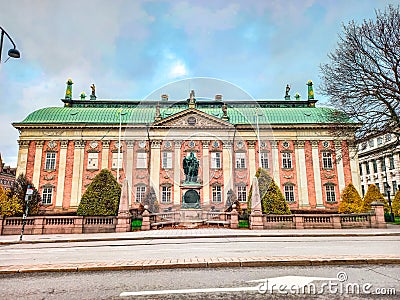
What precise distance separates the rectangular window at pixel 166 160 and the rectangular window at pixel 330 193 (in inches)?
985

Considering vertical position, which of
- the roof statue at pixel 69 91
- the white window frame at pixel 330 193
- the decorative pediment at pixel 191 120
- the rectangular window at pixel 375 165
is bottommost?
the white window frame at pixel 330 193

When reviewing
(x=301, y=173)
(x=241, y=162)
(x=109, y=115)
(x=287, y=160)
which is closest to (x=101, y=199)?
(x=241, y=162)

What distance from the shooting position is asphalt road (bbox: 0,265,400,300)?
18.2 feet

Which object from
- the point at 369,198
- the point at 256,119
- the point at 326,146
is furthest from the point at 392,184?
the point at 256,119

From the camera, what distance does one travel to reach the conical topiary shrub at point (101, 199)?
25.3m

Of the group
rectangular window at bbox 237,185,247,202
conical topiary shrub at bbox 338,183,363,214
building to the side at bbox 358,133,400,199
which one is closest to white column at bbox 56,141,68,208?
rectangular window at bbox 237,185,247,202

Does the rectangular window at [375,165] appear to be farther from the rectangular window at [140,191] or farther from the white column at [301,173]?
the rectangular window at [140,191]

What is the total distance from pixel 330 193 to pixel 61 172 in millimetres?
42463

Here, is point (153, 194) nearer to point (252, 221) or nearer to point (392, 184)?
point (252, 221)

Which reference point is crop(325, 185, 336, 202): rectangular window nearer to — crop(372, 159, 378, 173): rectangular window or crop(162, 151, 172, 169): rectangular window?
crop(162, 151, 172, 169): rectangular window

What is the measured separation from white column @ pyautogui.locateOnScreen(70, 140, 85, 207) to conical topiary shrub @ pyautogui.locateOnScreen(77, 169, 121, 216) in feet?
79.9

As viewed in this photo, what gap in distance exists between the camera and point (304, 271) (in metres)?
7.39

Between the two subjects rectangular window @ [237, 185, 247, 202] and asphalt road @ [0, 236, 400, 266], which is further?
rectangular window @ [237, 185, 247, 202]

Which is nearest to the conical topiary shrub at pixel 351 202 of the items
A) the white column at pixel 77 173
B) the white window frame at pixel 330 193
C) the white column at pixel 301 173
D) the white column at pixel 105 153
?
the white column at pixel 301 173
